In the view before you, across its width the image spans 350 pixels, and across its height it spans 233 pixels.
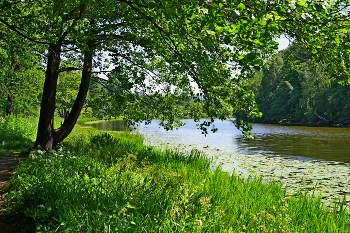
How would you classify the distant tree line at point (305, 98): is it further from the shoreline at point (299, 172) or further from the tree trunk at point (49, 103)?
the tree trunk at point (49, 103)

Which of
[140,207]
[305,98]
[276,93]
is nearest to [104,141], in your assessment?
[140,207]

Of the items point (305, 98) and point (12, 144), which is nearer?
point (12, 144)

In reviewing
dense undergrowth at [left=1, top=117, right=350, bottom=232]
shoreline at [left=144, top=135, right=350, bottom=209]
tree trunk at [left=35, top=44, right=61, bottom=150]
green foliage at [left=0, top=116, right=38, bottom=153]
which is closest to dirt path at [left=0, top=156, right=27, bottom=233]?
dense undergrowth at [left=1, top=117, right=350, bottom=232]

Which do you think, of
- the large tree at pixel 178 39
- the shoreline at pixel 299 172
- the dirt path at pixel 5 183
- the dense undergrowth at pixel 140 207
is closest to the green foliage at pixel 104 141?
the large tree at pixel 178 39

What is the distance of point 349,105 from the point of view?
3641 cm

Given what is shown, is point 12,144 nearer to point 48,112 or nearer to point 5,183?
point 48,112

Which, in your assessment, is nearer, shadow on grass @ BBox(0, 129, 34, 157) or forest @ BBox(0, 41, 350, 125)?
shadow on grass @ BBox(0, 129, 34, 157)

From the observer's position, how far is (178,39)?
247 inches

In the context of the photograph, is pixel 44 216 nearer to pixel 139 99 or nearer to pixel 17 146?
pixel 139 99

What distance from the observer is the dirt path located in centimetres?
359

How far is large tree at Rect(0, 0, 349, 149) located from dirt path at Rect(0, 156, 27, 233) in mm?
1194

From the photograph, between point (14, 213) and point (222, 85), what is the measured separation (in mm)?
4340

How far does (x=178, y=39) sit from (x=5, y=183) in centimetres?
497

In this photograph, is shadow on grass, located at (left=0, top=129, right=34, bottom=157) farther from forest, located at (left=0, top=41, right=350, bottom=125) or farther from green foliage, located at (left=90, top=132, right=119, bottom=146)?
green foliage, located at (left=90, top=132, right=119, bottom=146)
